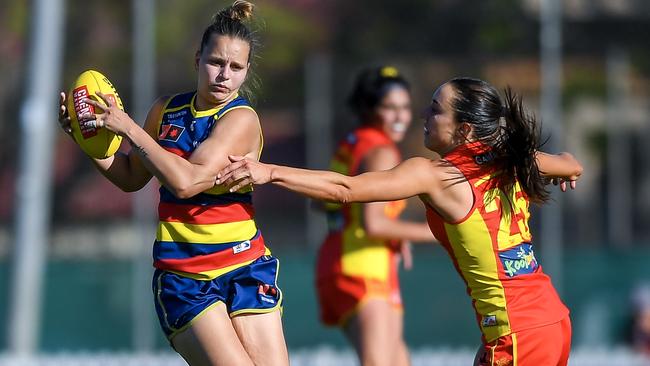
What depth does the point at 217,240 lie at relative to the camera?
4906mm

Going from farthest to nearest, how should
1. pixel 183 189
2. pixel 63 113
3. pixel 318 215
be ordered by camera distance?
pixel 318 215 → pixel 63 113 → pixel 183 189

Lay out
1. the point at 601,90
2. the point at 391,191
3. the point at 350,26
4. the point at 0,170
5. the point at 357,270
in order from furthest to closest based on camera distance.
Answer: the point at 350,26 → the point at 0,170 → the point at 601,90 → the point at 357,270 → the point at 391,191

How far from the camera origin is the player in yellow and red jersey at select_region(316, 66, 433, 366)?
6500 millimetres

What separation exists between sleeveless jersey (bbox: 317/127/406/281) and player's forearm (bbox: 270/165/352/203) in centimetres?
204

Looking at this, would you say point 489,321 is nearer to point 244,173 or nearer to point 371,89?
point 244,173

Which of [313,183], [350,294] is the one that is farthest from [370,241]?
[313,183]

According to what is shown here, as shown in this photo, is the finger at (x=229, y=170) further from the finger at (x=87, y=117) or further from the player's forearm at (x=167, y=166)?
the finger at (x=87, y=117)

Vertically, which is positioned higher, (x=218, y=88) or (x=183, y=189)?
(x=218, y=88)

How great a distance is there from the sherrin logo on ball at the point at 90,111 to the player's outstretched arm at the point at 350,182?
566 mm

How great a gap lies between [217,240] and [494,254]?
1083mm

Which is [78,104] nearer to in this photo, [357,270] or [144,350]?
[357,270]

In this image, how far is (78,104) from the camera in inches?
191

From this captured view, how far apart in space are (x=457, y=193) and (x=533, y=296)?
0.51m

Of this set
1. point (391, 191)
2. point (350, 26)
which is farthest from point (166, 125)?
point (350, 26)
